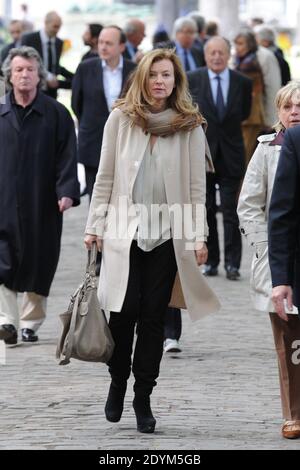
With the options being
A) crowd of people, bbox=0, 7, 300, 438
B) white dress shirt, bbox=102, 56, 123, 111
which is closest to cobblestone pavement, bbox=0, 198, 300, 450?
crowd of people, bbox=0, 7, 300, 438

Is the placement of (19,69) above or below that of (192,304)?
above

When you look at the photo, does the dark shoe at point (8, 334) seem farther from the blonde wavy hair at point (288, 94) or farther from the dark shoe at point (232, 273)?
the dark shoe at point (232, 273)

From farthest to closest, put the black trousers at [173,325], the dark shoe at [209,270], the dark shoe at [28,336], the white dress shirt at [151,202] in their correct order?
1. the dark shoe at [209,270]
2. the dark shoe at [28,336]
3. the black trousers at [173,325]
4. the white dress shirt at [151,202]

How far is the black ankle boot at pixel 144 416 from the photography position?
7.71m

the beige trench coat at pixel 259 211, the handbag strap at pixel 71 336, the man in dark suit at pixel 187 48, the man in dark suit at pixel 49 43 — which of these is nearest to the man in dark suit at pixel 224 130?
the man in dark suit at pixel 187 48

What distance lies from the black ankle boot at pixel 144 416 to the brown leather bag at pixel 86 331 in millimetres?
285

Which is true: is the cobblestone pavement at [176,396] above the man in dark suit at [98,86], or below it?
below

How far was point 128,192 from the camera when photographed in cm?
766

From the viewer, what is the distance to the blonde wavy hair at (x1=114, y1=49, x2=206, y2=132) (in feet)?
25.2

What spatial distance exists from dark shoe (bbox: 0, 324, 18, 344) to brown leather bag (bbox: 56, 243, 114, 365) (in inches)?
112

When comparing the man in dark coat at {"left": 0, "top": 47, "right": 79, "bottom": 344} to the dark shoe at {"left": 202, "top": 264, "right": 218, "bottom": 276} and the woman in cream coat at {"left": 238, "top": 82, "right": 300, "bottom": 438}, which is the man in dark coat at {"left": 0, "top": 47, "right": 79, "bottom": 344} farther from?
the dark shoe at {"left": 202, "top": 264, "right": 218, "bottom": 276}
